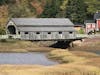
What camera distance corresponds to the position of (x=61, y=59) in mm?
58375

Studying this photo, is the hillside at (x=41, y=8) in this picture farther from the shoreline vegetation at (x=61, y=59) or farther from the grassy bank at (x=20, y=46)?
the shoreline vegetation at (x=61, y=59)

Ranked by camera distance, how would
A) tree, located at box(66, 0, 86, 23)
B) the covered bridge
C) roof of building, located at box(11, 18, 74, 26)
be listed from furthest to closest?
tree, located at box(66, 0, 86, 23) → roof of building, located at box(11, 18, 74, 26) → the covered bridge

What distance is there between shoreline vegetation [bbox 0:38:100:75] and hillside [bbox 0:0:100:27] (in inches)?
1388

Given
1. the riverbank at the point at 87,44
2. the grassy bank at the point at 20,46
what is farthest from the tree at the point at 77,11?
the grassy bank at the point at 20,46

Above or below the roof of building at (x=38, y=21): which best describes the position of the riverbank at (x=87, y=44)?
below

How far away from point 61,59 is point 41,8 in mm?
91212

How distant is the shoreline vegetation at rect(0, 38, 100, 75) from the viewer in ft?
125

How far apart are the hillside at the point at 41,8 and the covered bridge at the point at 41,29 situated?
79.1ft

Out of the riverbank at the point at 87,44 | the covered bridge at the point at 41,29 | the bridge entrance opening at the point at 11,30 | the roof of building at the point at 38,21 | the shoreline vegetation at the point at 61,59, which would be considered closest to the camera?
the shoreline vegetation at the point at 61,59

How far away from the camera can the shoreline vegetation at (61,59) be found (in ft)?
125

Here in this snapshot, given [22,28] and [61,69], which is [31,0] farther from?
[61,69]

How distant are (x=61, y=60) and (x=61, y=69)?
17.9 metres

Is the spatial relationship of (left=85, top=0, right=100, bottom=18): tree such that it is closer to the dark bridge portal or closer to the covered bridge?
the covered bridge

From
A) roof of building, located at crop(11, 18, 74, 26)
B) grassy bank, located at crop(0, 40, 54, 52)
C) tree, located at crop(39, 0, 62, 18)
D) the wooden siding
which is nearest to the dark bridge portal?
roof of building, located at crop(11, 18, 74, 26)
